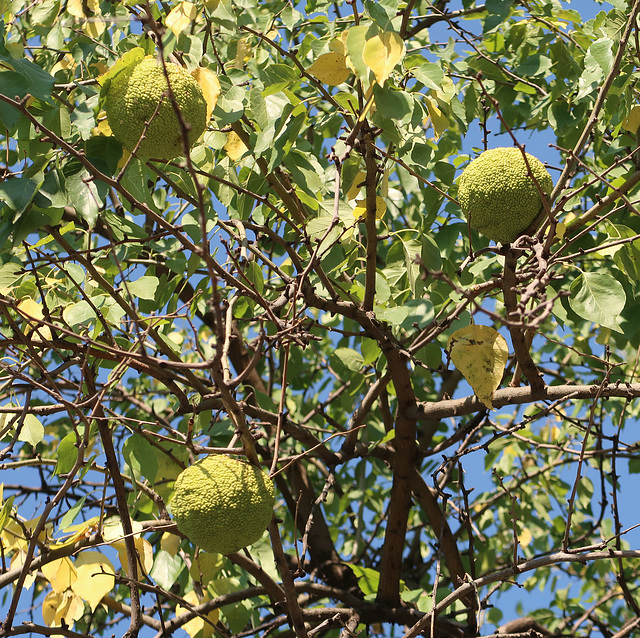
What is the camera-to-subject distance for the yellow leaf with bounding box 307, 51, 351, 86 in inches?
73.8

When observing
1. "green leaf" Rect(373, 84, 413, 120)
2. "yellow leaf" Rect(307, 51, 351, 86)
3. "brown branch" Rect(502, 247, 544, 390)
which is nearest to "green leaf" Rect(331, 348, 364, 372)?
"brown branch" Rect(502, 247, 544, 390)

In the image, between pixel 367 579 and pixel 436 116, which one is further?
pixel 367 579

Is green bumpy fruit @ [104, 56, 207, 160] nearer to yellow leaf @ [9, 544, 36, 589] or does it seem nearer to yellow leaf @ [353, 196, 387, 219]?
yellow leaf @ [353, 196, 387, 219]

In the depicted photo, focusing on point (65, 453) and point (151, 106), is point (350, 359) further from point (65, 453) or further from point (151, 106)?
point (151, 106)

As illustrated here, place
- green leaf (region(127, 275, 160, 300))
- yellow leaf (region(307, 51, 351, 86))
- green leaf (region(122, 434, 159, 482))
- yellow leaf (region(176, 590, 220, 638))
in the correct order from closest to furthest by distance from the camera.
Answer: yellow leaf (region(307, 51, 351, 86)) < green leaf (region(127, 275, 160, 300)) < green leaf (region(122, 434, 159, 482)) < yellow leaf (region(176, 590, 220, 638))

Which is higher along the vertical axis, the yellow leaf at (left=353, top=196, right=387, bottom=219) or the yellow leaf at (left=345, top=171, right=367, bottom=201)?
the yellow leaf at (left=345, top=171, right=367, bottom=201)

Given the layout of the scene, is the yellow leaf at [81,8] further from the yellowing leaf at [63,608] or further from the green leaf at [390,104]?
the yellowing leaf at [63,608]

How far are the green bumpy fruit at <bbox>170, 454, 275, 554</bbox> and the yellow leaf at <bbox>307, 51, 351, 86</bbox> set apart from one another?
0.94m

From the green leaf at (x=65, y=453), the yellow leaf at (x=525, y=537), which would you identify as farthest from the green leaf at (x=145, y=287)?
the yellow leaf at (x=525, y=537)

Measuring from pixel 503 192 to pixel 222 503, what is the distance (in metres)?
0.91

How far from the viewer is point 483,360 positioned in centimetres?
188

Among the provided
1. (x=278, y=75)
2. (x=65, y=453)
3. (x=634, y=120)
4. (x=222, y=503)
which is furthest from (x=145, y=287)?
(x=634, y=120)

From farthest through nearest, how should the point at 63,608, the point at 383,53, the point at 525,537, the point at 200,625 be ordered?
the point at 525,537 < the point at 200,625 < the point at 63,608 < the point at 383,53

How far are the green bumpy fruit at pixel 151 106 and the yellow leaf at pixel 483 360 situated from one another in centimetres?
82
